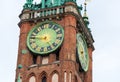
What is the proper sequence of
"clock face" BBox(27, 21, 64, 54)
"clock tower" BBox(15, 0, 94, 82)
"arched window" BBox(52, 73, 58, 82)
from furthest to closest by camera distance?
"clock face" BBox(27, 21, 64, 54) → "clock tower" BBox(15, 0, 94, 82) → "arched window" BBox(52, 73, 58, 82)

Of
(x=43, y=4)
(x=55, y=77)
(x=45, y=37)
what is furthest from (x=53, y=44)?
(x=43, y=4)

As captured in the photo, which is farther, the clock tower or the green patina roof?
the green patina roof

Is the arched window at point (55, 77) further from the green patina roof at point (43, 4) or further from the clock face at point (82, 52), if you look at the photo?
the green patina roof at point (43, 4)

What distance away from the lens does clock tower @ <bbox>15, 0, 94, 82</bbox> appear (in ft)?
142

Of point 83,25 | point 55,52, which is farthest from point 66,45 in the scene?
point 83,25

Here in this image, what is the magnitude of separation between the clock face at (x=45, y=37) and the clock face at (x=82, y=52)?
2085 millimetres

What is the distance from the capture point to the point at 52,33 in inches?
1773

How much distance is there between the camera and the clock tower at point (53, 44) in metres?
43.2

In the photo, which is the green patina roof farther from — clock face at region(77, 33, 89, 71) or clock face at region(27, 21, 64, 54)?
clock face at region(77, 33, 89, 71)

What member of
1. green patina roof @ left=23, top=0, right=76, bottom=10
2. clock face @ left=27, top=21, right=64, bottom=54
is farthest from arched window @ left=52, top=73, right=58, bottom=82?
green patina roof @ left=23, top=0, right=76, bottom=10

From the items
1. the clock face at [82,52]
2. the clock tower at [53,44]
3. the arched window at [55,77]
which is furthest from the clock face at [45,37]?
the arched window at [55,77]

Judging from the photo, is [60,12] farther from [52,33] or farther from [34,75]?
[34,75]

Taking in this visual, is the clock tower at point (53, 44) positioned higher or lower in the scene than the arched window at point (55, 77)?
higher

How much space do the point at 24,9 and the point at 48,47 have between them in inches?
197
